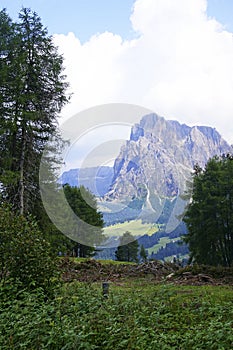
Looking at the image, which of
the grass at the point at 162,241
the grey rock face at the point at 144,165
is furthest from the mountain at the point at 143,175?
the grass at the point at 162,241

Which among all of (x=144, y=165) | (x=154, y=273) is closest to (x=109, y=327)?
(x=154, y=273)

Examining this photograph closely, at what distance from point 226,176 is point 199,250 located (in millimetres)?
6270

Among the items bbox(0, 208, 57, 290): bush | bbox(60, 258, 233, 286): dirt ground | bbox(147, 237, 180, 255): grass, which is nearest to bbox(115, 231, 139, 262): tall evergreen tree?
bbox(147, 237, 180, 255): grass

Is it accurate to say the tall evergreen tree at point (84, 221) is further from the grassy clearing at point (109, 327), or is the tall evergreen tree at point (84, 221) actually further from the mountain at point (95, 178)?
the grassy clearing at point (109, 327)

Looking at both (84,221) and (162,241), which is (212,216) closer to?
(162,241)

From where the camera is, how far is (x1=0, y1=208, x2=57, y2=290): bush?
26.8ft

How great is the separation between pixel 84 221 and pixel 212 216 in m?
14.9

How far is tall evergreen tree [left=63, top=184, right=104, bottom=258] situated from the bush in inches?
1025

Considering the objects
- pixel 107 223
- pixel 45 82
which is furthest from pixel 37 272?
pixel 45 82

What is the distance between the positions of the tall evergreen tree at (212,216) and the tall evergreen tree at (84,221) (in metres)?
8.58

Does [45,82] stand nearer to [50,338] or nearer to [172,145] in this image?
[172,145]

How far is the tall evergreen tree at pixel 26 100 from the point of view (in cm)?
1975

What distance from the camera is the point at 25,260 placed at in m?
8.23

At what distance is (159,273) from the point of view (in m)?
18.6
